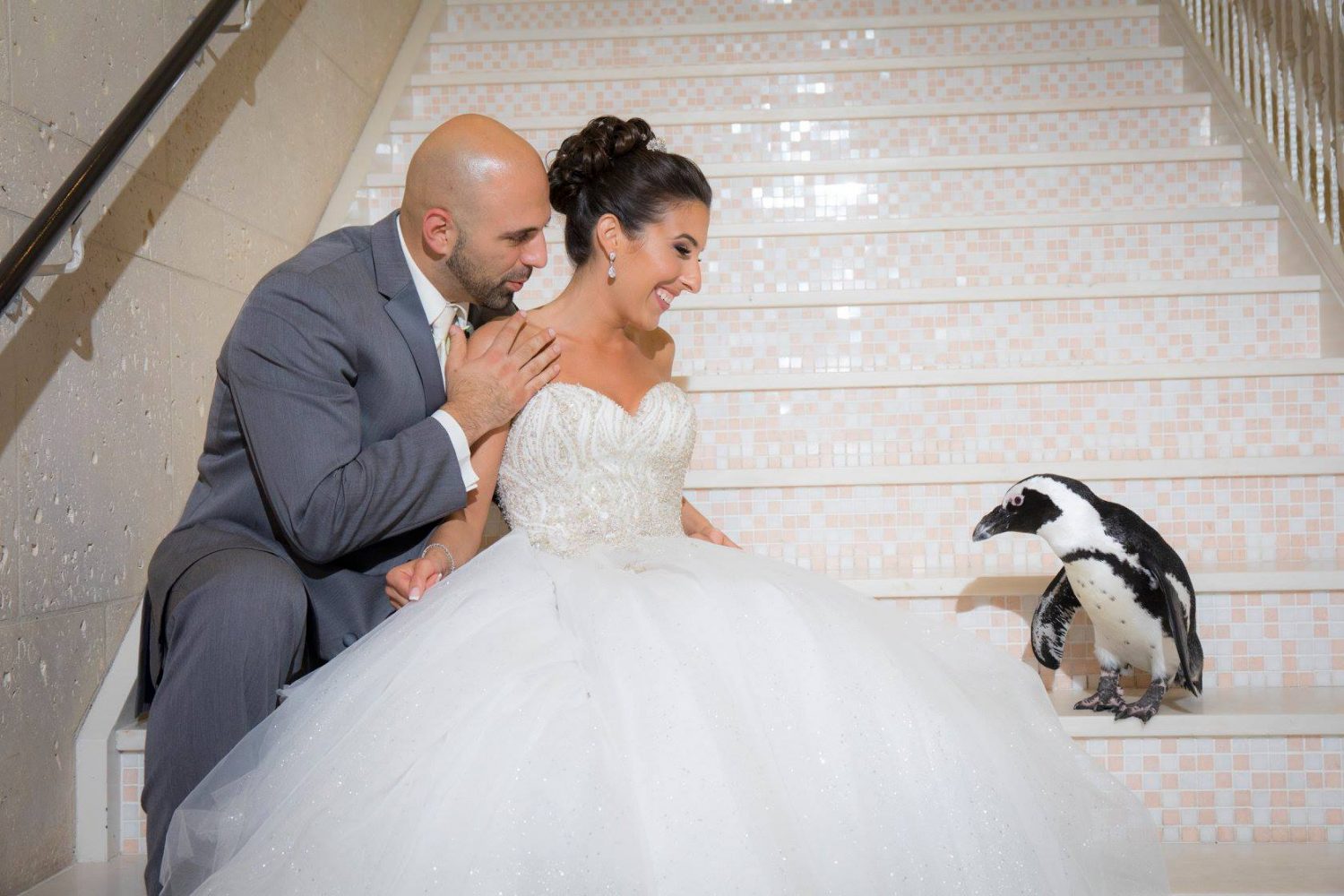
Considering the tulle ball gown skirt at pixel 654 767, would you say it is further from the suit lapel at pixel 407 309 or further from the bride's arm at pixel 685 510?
the bride's arm at pixel 685 510

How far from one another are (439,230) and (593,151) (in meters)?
0.43

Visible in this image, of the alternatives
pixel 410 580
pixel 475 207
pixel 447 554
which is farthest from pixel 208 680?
pixel 475 207

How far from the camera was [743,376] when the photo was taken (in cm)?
285

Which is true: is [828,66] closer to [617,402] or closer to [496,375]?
[617,402]

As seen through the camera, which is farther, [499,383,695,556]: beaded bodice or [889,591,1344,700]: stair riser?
[889,591,1344,700]: stair riser

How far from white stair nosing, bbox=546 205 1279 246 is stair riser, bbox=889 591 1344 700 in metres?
1.14

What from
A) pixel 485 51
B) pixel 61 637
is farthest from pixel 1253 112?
pixel 61 637

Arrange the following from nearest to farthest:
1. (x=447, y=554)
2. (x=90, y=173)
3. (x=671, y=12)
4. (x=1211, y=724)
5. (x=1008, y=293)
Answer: (x=90, y=173) → (x=447, y=554) → (x=1211, y=724) → (x=1008, y=293) → (x=671, y=12)

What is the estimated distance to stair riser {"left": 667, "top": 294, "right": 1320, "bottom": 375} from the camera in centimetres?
295

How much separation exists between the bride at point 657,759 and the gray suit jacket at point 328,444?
136 millimetres

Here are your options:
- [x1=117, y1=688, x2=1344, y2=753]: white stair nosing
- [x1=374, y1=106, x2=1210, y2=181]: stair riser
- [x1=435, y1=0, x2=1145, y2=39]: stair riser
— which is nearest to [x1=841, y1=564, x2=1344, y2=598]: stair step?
[x1=117, y1=688, x2=1344, y2=753]: white stair nosing

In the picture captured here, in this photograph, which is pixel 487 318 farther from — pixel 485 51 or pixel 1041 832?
pixel 485 51

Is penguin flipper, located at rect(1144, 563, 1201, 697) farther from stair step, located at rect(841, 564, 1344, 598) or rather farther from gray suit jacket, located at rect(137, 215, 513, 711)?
gray suit jacket, located at rect(137, 215, 513, 711)

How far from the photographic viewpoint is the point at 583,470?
2201 millimetres
